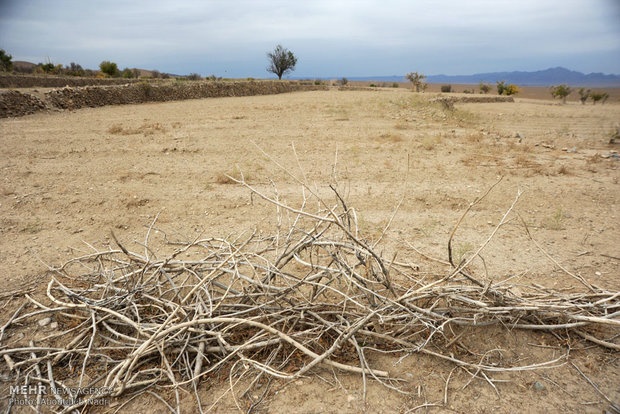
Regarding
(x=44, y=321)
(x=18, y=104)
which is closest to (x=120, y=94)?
(x=18, y=104)

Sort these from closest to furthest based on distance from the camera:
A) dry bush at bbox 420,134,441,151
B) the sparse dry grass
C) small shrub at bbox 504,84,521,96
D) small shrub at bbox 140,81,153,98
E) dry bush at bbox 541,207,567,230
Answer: dry bush at bbox 541,207,567,230 → dry bush at bbox 420,134,441,151 → the sparse dry grass → small shrub at bbox 140,81,153,98 → small shrub at bbox 504,84,521,96

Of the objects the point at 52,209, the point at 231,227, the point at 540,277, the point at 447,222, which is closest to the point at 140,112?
the point at 52,209

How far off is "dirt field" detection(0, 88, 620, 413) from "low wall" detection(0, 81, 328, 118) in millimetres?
2985

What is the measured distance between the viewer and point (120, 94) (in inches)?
639

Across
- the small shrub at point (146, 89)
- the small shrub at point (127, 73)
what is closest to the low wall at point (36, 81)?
the small shrub at point (146, 89)

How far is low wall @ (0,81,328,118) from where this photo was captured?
12094 millimetres

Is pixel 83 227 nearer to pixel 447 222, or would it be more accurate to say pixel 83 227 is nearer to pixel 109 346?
pixel 109 346

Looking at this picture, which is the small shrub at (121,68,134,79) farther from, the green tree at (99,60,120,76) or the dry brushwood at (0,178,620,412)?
the dry brushwood at (0,178,620,412)

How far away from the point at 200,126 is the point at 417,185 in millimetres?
7213

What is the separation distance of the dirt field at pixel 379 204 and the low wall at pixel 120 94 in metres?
2.99

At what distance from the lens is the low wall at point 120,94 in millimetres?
12094

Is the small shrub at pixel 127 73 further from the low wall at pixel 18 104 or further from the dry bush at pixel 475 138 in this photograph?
the dry bush at pixel 475 138

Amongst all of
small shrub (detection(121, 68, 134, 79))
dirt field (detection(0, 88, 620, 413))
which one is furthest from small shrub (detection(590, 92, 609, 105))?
small shrub (detection(121, 68, 134, 79))

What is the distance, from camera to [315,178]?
5656mm
